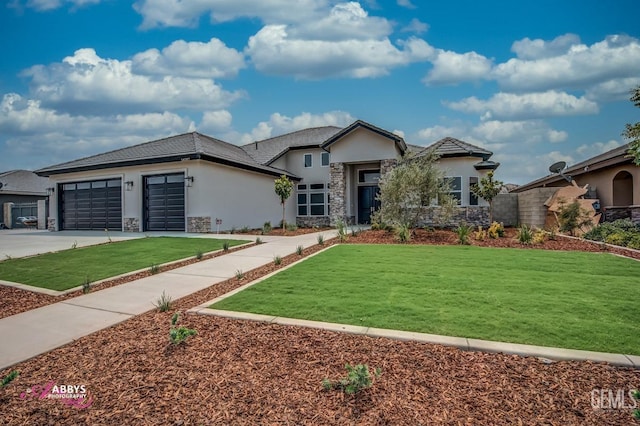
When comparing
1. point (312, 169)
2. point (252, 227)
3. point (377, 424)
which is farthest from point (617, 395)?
point (312, 169)

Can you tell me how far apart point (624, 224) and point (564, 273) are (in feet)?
27.3

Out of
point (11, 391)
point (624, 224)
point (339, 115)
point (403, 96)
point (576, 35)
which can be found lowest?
point (11, 391)

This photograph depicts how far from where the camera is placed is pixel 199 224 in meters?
15.2

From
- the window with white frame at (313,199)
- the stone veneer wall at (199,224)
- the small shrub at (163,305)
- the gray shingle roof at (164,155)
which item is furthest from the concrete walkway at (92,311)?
the window with white frame at (313,199)

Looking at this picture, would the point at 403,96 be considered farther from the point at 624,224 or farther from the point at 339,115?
the point at 339,115

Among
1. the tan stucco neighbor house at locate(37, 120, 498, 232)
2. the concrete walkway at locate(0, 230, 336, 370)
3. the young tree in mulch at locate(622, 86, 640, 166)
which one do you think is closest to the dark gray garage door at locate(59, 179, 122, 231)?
the tan stucco neighbor house at locate(37, 120, 498, 232)

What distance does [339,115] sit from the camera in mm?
25297

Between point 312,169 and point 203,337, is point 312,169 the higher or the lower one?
the higher one

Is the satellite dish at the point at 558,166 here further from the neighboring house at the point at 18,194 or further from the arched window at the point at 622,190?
the neighboring house at the point at 18,194

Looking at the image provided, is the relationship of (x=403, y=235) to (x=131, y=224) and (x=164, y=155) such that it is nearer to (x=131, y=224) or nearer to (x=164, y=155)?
(x=164, y=155)

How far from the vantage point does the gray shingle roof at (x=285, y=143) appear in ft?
71.2

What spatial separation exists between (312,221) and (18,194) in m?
27.9

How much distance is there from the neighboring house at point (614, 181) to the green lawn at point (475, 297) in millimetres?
7815

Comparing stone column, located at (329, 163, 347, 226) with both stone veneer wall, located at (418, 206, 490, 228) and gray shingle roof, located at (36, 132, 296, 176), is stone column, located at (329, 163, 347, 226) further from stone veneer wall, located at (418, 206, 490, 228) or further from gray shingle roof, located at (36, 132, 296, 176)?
stone veneer wall, located at (418, 206, 490, 228)
